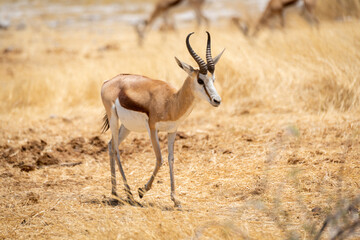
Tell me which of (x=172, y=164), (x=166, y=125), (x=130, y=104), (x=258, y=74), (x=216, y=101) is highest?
(x=216, y=101)

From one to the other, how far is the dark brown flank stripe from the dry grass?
0.94 m

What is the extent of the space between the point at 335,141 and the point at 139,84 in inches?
107

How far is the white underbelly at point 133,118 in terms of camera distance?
439cm

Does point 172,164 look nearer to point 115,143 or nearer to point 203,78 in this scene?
point 115,143

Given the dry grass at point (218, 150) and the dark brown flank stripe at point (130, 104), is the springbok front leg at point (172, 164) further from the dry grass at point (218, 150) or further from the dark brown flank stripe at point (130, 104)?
the dark brown flank stripe at point (130, 104)

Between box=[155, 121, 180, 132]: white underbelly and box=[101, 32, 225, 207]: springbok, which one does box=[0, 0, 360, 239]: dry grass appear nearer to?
box=[101, 32, 225, 207]: springbok

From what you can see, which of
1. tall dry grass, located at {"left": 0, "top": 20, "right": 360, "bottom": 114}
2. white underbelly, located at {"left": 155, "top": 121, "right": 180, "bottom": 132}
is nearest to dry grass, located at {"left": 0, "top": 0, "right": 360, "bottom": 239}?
tall dry grass, located at {"left": 0, "top": 20, "right": 360, "bottom": 114}

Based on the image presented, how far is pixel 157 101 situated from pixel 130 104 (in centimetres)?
28

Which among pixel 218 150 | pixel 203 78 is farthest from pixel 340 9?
pixel 203 78

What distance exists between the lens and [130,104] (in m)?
4.39

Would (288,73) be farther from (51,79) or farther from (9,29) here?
(9,29)

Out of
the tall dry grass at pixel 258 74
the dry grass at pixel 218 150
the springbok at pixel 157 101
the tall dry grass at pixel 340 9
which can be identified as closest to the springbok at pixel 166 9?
the tall dry grass at pixel 340 9

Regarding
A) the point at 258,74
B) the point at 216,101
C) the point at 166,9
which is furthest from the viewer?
the point at 166,9

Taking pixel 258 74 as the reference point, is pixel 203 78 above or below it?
above
